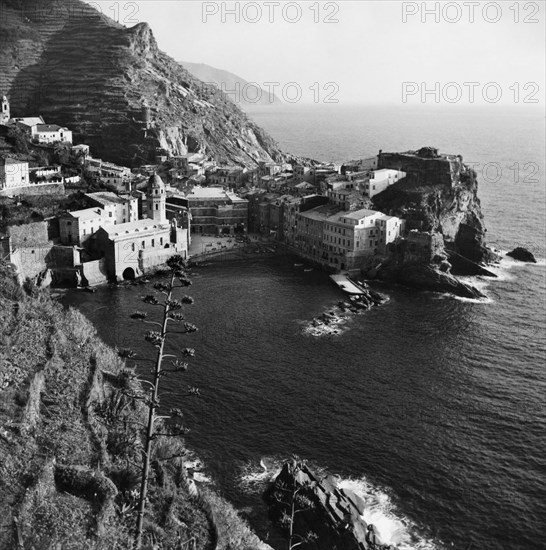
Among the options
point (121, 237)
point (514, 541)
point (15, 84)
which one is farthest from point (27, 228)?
point (15, 84)

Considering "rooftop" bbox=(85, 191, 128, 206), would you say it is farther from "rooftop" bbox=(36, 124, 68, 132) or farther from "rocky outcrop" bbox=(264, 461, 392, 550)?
"rocky outcrop" bbox=(264, 461, 392, 550)

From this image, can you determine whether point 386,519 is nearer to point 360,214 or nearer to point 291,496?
point 291,496

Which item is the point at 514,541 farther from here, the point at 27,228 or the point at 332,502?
the point at 27,228

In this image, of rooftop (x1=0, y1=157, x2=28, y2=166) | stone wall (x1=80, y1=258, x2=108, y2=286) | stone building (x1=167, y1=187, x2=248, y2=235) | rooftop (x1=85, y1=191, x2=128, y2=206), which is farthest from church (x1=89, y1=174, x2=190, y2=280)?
rooftop (x1=0, y1=157, x2=28, y2=166)

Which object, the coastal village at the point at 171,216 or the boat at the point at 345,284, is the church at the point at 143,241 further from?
the boat at the point at 345,284

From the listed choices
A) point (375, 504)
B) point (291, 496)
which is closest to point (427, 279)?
point (375, 504)
